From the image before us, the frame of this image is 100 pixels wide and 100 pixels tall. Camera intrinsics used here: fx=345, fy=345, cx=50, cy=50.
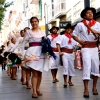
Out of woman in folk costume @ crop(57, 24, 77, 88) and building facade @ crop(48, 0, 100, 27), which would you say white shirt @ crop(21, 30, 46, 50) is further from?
building facade @ crop(48, 0, 100, 27)

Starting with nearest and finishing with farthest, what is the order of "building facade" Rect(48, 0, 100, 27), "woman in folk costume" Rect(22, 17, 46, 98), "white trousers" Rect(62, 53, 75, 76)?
"woman in folk costume" Rect(22, 17, 46, 98) < "white trousers" Rect(62, 53, 75, 76) < "building facade" Rect(48, 0, 100, 27)

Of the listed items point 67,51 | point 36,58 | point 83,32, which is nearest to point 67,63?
point 67,51

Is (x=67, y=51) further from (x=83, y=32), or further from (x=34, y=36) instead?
(x=83, y=32)

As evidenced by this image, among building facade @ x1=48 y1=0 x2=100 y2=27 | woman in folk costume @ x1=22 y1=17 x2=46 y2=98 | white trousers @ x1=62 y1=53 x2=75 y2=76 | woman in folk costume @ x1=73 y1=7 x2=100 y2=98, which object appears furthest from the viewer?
building facade @ x1=48 y1=0 x2=100 y2=27

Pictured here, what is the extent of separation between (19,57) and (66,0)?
28853 mm

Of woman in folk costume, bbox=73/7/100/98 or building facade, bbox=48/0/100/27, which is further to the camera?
building facade, bbox=48/0/100/27

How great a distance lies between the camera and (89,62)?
7.96m

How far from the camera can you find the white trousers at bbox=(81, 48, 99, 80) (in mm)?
7965

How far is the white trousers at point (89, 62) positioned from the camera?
7.96 metres

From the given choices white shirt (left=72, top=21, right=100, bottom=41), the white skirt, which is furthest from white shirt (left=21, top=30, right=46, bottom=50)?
white shirt (left=72, top=21, right=100, bottom=41)

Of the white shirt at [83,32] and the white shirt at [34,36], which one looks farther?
the white shirt at [34,36]

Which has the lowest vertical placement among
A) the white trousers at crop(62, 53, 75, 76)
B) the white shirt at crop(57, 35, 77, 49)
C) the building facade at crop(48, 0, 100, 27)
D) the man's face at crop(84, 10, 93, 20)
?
the white trousers at crop(62, 53, 75, 76)

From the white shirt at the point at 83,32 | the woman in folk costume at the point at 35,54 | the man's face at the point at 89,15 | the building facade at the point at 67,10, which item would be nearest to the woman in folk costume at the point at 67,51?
the woman in folk costume at the point at 35,54

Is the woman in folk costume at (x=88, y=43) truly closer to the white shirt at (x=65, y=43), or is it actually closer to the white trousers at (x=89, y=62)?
the white trousers at (x=89, y=62)
